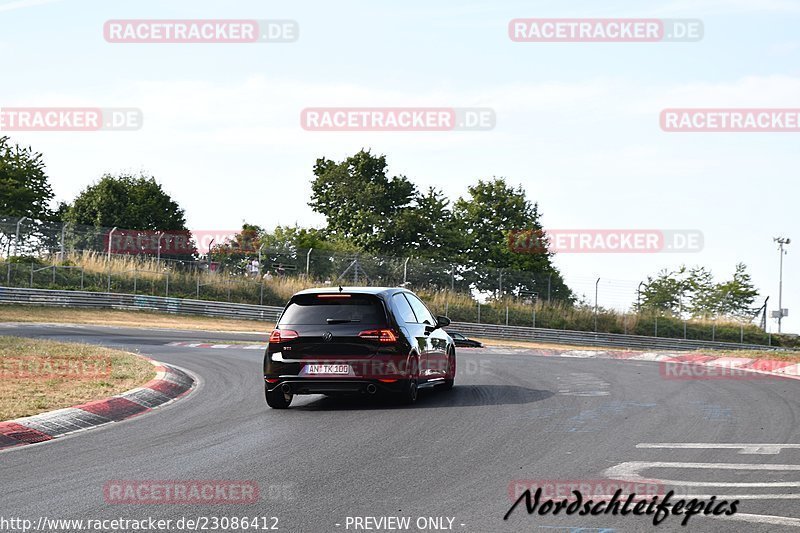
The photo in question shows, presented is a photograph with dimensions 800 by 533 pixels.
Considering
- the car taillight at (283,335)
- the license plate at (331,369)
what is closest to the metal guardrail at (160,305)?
the car taillight at (283,335)

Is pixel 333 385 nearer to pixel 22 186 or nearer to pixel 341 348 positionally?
pixel 341 348

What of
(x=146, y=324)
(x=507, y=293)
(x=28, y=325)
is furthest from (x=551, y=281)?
(x=28, y=325)

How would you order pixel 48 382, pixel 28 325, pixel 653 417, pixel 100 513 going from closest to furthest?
1. pixel 100 513
2. pixel 653 417
3. pixel 48 382
4. pixel 28 325

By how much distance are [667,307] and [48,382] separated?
3763 centimetres

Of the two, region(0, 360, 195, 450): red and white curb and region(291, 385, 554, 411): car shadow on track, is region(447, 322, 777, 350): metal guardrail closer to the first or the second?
region(291, 385, 554, 411): car shadow on track

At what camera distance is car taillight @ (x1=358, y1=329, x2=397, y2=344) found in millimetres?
13203

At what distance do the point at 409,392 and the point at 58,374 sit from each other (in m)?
6.21

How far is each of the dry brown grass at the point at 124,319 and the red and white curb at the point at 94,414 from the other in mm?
24139

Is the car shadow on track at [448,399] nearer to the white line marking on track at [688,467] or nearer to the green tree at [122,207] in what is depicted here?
the white line marking on track at [688,467]

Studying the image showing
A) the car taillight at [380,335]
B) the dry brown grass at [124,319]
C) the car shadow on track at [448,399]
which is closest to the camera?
the car taillight at [380,335]

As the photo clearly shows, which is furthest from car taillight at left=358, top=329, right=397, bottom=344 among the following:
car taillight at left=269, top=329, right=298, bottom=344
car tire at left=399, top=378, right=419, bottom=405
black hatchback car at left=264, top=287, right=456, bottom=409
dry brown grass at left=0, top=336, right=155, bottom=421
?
dry brown grass at left=0, top=336, right=155, bottom=421

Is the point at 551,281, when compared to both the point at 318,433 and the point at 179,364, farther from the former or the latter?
the point at 318,433

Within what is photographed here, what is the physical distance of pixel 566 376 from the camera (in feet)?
60.4

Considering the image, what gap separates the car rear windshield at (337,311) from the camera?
43.9 feet
